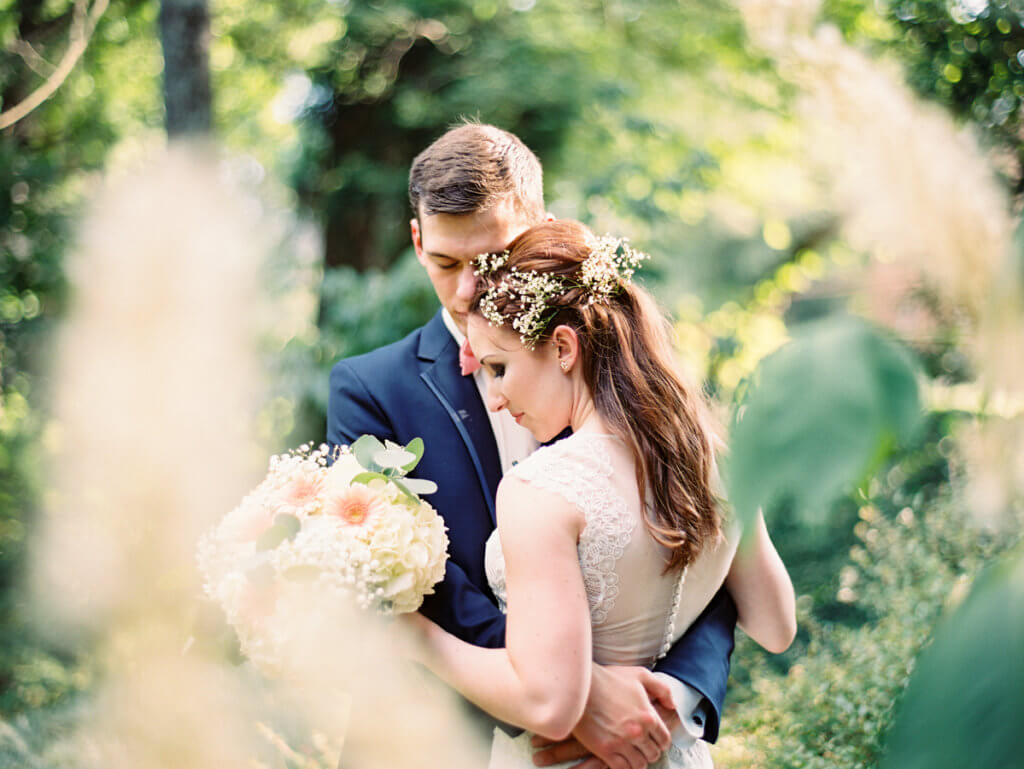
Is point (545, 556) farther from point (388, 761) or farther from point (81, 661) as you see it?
point (81, 661)

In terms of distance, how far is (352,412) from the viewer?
7.90ft

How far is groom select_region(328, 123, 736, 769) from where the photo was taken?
196cm

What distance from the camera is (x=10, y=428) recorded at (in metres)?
6.87

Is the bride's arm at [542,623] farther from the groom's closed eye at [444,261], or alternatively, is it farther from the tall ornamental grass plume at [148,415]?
the tall ornamental grass plume at [148,415]

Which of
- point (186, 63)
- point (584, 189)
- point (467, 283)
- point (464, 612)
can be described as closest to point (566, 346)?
point (467, 283)

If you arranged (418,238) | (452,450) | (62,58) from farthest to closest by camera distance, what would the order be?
1. (62,58)
2. (418,238)
3. (452,450)

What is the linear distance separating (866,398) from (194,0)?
19.6 feet

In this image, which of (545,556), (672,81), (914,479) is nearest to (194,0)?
(672,81)

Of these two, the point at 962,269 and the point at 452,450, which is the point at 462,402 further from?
the point at 962,269

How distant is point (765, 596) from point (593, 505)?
0.63 m

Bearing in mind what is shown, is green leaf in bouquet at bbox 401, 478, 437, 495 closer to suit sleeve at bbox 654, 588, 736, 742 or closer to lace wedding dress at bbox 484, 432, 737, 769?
lace wedding dress at bbox 484, 432, 737, 769

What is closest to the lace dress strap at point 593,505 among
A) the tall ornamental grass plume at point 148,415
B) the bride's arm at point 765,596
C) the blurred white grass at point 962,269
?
the bride's arm at point 765,596

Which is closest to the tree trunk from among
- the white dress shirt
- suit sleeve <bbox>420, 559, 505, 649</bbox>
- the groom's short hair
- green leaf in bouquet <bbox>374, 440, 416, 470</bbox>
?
the groom's short hair

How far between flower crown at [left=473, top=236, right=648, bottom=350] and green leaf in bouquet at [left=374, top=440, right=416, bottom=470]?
0.36 metres
